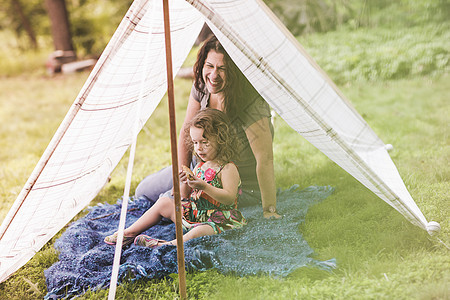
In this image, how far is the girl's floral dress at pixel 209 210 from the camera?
247 centimetres

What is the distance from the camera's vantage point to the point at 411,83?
563 centimetres

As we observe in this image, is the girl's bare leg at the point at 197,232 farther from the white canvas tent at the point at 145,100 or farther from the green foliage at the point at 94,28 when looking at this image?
the green foliage at the point at 94,28

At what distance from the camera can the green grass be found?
6.71ft

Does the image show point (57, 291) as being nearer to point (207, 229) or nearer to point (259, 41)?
point (207, 229)

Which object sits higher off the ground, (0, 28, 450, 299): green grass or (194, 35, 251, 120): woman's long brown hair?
(194, 35, 251, 120): woman's long brown hair

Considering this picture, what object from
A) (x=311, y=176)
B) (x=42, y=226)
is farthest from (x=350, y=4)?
(x=42, y=226)

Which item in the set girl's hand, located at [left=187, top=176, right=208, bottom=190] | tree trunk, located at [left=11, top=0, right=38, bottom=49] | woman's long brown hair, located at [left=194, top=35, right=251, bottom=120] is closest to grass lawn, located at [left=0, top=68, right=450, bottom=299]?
girl's hand, located at [left=187, top=176, right=208, bottom=190]

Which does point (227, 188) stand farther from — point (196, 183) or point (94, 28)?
point (94, 28)

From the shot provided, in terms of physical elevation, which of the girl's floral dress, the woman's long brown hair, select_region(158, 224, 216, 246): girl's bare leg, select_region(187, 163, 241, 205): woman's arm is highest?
the woman's long brown hair

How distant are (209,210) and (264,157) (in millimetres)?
476

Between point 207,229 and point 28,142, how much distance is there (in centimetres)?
356

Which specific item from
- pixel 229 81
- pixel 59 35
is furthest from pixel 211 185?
pixel 59 35

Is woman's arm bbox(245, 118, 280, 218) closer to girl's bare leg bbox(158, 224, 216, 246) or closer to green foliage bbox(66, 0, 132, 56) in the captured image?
girl's bare leg bbox(158, 224, 216, 246)

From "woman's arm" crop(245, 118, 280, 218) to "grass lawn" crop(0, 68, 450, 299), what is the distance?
280 mm
